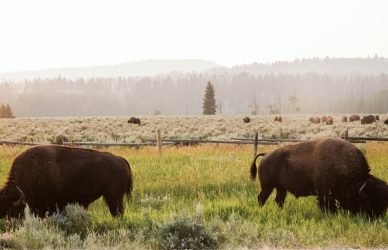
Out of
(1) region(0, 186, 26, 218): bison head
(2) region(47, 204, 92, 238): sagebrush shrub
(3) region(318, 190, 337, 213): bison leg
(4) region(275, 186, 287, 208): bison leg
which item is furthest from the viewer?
(4) region(275, 186, 287, 208): bison leg

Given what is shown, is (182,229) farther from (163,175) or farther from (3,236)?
(163,175)

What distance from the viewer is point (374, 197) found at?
8.98m

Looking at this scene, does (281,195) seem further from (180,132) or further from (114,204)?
(180,132)

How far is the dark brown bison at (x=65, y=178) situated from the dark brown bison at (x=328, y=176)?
10.7ft

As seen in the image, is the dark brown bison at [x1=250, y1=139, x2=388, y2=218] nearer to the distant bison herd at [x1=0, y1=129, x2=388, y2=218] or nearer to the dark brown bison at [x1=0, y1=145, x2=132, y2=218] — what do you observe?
the distant bison herd at [x1=0, y1=129, x2=388, y2=218]

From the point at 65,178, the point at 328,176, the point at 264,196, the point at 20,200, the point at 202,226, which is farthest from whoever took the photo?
the point at 264,196

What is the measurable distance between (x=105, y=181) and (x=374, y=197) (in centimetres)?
494

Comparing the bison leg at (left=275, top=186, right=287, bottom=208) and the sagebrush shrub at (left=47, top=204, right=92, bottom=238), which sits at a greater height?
the sagebrush shrub at (left=47, top=204, right=92, bottom=238)

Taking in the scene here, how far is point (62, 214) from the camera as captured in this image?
8.74 meters

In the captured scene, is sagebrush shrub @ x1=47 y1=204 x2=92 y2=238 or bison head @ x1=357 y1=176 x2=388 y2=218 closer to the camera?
sagebrush shrub @ x1=47 y1=204 x2=92 y2=238

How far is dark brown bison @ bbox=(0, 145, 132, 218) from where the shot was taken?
8922mm

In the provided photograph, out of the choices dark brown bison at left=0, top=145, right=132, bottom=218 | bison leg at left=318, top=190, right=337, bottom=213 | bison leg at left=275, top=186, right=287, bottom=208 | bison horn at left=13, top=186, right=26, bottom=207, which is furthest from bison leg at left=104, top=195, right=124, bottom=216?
bison leg at left=318, top=190, right=337, bottom=213

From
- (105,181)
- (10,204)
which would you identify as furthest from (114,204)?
(10,204)

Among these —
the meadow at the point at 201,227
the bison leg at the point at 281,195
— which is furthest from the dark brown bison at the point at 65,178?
the bison leg at the point at 281,195
